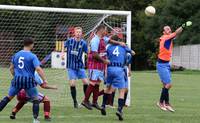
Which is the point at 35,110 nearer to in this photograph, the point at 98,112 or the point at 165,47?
the point at 98,112

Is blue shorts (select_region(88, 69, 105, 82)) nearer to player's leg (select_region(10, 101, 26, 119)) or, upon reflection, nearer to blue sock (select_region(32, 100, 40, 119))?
player's leg (select_region(10, 101, 26, 119))

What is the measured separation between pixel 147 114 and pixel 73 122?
2609mm

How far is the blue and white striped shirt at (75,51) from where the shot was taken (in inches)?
603

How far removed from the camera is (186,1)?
57.0 metres

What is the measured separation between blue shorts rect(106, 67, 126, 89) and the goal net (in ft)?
9.82

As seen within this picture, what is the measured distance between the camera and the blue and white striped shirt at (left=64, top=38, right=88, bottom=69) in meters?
15.3

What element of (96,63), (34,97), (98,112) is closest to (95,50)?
(96,63)

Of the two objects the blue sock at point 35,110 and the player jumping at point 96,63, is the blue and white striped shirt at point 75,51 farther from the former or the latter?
the blue sock at point 35,110

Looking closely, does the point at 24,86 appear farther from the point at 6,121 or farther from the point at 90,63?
the point at 90,63

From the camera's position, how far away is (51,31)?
18969 millimetres

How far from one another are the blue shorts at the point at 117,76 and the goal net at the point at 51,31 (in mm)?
2994

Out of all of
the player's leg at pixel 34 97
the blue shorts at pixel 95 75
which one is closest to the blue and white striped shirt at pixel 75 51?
the blue shorts at pixel 95 75

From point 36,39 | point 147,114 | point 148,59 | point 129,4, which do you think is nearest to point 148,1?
point 129,4

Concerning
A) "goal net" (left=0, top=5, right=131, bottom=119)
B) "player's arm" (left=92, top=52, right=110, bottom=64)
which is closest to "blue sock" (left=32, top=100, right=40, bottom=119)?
"player's arm" (left=92, top=52, right=110, bottom=64)
